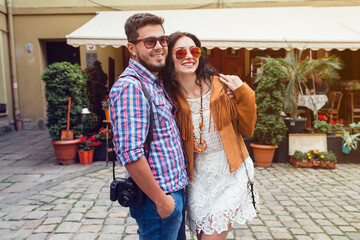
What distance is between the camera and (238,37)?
6703mm

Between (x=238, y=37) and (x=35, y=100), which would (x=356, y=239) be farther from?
(x=35, y=100)

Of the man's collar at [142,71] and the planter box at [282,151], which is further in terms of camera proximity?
the planter box at [282,151]

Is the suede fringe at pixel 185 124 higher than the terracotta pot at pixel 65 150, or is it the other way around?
the suede fringe at pixel 185 124

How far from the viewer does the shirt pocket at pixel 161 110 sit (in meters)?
1.46

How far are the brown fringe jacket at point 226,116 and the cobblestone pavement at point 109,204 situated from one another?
5.24 feet

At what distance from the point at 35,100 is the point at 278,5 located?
8671 millimetres

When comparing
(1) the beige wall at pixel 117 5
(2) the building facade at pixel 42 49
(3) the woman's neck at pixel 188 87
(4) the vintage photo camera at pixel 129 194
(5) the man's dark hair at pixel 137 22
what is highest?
(1) the beige wall at pixel 117 5

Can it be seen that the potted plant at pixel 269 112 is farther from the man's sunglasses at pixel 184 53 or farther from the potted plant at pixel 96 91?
the man's sunglasses at pixel 184 53

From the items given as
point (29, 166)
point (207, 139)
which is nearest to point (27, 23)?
point (29, 166)

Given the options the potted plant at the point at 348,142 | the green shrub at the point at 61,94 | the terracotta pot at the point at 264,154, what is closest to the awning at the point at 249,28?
the green shrub at the point at 61,94

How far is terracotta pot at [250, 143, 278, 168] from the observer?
5.56 m

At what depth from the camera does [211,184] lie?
184 cm

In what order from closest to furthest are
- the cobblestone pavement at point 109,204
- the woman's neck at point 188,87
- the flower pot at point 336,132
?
the woman's neck at point 188,87 → the cobblestone pavement at point 109,204 → the flower pot at point 336,132

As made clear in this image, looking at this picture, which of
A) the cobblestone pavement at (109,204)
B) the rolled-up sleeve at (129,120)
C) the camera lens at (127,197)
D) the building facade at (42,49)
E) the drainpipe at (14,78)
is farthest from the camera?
the drainpipe at (14,78)
